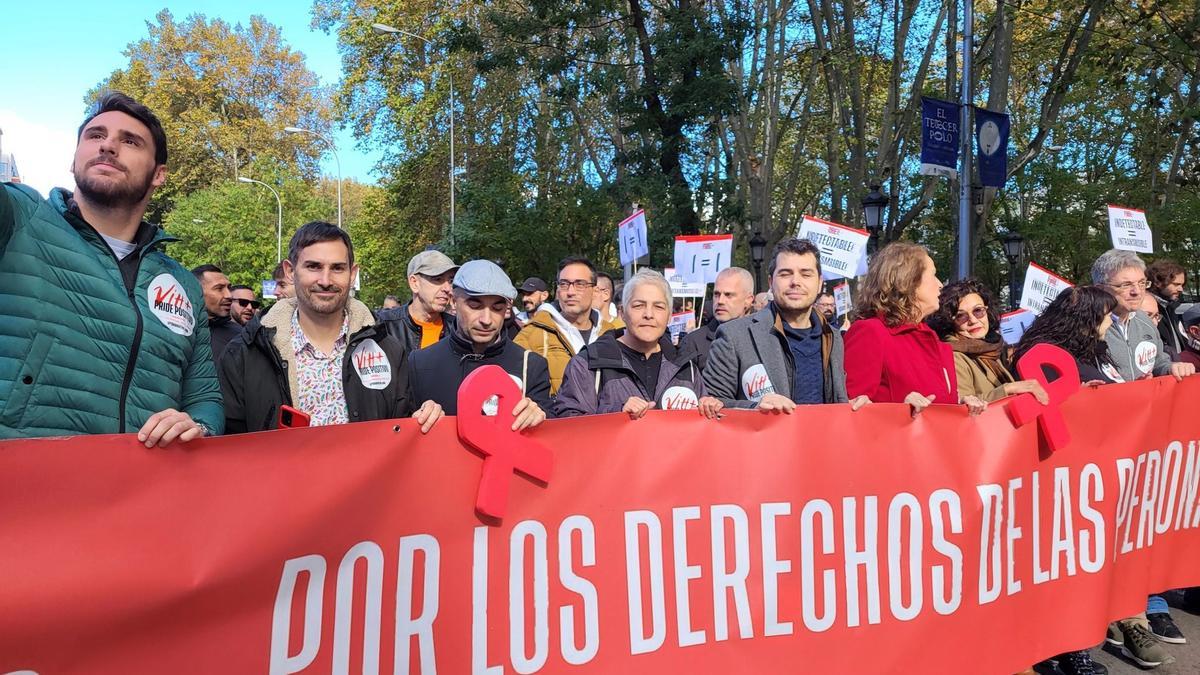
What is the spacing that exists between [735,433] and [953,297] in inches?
81.9

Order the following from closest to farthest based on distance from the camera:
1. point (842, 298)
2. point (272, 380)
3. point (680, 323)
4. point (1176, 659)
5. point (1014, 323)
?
point (272, 380) → point (1176, 659) → point (1014, 323) → point (680, 323) → point (842, 298)

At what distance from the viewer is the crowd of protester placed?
2398 millimetres

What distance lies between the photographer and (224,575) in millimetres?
2289

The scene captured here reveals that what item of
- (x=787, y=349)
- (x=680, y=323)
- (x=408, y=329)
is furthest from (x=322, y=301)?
(x=680, y=323)

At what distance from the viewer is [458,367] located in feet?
12.4

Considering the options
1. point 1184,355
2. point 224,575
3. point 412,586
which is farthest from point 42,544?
point 1184,355

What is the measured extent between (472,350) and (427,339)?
1688 mm

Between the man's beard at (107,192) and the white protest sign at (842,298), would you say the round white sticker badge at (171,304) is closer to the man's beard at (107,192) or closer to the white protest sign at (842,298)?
the man's beard at (107,192)

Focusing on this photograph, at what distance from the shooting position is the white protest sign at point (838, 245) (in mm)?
10062

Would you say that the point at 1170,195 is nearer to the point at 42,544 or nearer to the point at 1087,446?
the point at 1087,446

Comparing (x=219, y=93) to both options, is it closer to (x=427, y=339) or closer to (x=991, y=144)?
(x=991, y=144)

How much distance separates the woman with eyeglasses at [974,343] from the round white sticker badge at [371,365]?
2.43 m

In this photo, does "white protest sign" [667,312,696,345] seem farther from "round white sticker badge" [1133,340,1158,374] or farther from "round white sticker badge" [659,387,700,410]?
"round white sticker badge" [659,387,700,410]

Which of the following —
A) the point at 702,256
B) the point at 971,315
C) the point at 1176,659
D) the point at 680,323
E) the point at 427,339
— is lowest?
the point at 1176,659
